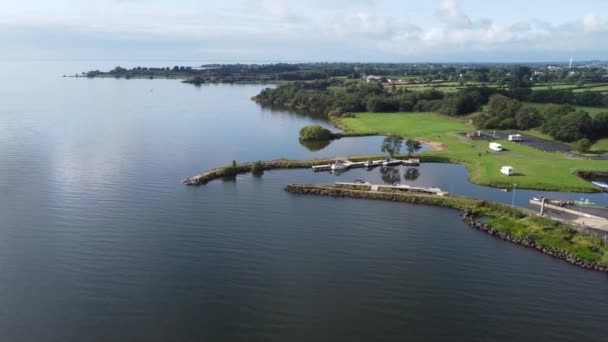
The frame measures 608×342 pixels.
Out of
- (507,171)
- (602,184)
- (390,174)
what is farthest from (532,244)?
(390,174)

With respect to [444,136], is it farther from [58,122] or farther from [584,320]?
[58,122]

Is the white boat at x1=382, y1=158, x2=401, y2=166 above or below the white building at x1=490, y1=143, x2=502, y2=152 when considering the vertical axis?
below

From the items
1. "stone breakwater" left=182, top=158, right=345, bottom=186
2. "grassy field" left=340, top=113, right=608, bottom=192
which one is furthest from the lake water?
"grassy field" left=340, top=113, right=608, bottom=192

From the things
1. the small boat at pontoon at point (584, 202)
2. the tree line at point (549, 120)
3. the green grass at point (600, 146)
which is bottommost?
the small boat at pontoon at point (584, 202)

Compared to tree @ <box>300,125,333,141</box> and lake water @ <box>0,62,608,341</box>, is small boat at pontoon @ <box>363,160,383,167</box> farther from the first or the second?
tree @ <box>300,125,333,141</box>

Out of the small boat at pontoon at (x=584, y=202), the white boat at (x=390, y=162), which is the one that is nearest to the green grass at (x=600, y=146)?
the small boat at pontoon at (x=584, y=202)

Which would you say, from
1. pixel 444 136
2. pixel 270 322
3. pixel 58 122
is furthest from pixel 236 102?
pixel 270 322

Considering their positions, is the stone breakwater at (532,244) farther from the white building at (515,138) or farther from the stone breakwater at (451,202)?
the white building at (515,138)
